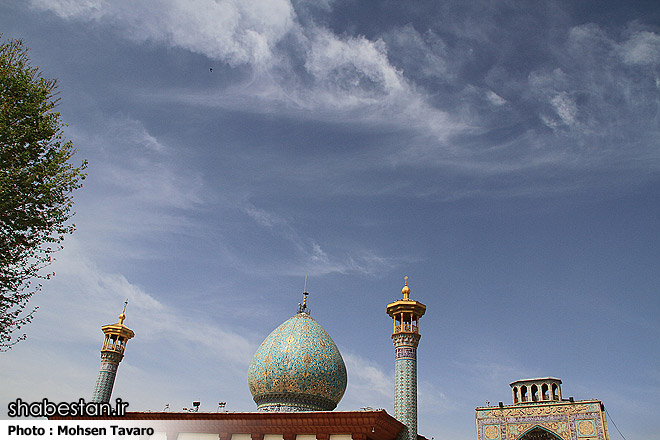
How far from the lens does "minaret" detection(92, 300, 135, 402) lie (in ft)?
94.0

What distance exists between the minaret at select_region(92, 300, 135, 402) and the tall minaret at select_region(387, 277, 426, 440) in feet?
54.5

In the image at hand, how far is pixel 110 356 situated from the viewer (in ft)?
97.1

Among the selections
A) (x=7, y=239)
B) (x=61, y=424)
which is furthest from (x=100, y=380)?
(x=7, y=239)

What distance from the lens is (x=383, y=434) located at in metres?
17.8

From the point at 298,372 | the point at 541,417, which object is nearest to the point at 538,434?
the point at 541,417

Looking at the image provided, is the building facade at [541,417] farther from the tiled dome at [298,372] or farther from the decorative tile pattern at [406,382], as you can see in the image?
the tiled dome at [298,372]

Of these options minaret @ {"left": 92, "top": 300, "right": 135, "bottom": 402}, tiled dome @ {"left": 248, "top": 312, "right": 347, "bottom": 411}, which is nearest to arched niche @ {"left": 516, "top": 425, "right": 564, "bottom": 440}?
tiled dome @ {"left": 248, "top": 312, "right": 347, "bottom": 411}

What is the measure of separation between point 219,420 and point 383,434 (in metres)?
5.55

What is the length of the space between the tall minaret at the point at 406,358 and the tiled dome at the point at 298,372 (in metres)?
2.66

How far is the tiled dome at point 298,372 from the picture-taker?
67.9 feet

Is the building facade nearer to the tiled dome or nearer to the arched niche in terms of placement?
the arched niche

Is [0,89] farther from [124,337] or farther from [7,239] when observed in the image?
[124,337]

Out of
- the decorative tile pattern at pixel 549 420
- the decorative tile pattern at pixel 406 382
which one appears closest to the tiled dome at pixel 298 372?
the decorative tile pattern at pixel 406 382

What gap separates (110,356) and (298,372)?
556 inches
